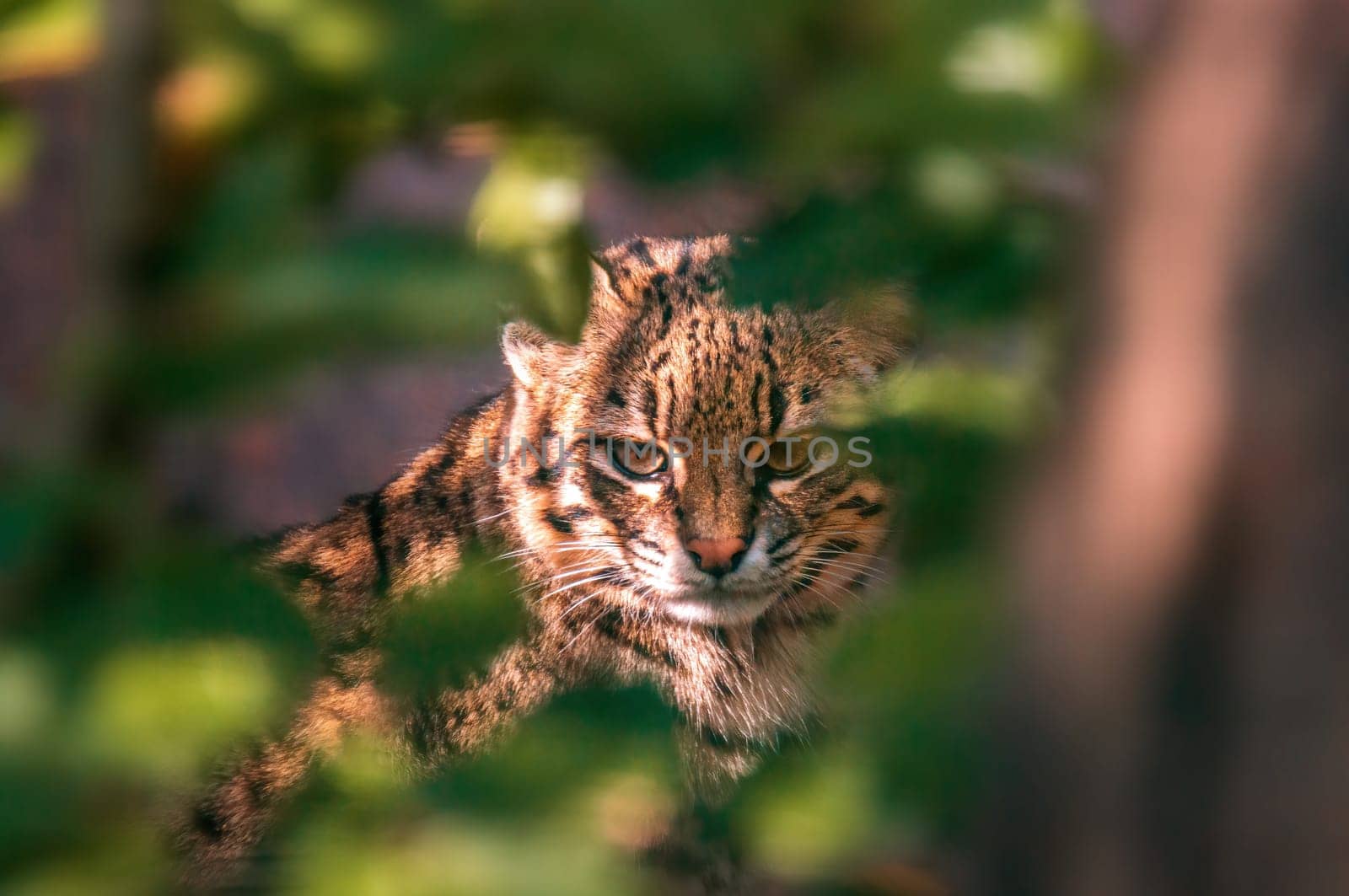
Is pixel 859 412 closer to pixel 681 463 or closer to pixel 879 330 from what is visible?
pixel 879 330

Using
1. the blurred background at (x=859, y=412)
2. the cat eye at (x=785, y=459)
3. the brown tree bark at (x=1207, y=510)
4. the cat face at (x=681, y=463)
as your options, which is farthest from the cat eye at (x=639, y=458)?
the brown tree bark at (x=1207, y=510)

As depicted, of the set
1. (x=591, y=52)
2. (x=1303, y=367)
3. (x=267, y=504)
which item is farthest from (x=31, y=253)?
(x=1303, y=367)

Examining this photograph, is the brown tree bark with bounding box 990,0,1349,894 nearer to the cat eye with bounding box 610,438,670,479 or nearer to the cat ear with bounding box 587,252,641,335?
the cat ear with bounding box 587,252,641,335

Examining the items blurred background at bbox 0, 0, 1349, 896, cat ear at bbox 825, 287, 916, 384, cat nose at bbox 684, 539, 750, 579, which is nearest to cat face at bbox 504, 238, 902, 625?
cat nose at bbox 684, 539, 750, 579

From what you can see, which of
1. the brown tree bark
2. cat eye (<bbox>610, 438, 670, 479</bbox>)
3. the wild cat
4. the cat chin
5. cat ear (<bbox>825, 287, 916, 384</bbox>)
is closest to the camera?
the brown tree bark

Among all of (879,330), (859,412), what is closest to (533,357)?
(879,330)
